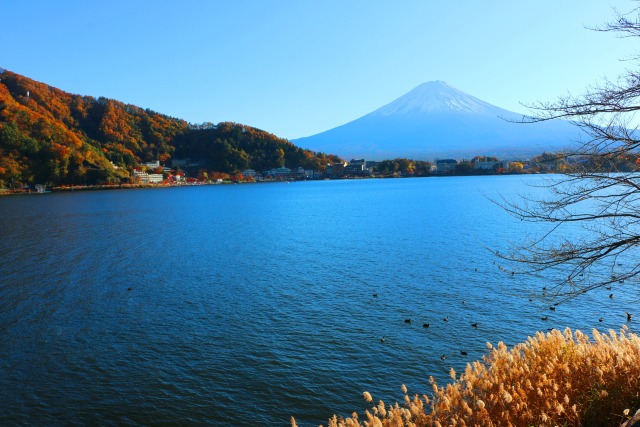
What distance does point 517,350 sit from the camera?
6.98 metres

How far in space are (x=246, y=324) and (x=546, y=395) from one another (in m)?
9.92

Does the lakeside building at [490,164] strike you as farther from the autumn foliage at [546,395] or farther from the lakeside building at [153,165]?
the autumn foliage at [546,395]

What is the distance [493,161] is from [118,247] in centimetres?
15967

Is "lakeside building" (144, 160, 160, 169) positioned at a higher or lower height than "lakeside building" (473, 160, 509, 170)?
higher

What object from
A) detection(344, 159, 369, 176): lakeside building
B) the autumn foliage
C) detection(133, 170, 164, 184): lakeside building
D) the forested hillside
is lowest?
the autumn foliage

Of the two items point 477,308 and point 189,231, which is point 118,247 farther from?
point 477,308

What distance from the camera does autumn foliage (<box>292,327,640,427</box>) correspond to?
16.3 ft

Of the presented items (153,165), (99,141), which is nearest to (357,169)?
(153,165)

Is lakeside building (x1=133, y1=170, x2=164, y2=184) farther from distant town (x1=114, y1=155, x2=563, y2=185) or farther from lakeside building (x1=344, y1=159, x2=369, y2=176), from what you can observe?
lakeside building (x1=344, y1=159, x2=369, y2=176)

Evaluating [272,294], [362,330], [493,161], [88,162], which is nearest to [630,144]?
[362,330]

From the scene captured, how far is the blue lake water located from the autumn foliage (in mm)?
3749

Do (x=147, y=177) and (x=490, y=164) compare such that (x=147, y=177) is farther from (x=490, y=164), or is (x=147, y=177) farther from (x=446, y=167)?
(x=490, y=164)

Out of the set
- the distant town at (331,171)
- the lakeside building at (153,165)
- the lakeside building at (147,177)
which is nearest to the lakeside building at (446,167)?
the distant town at (331,171)

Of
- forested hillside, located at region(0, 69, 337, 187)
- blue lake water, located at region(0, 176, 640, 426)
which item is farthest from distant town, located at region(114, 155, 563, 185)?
blue lake water, located at region(0, 176, 640, 426)
